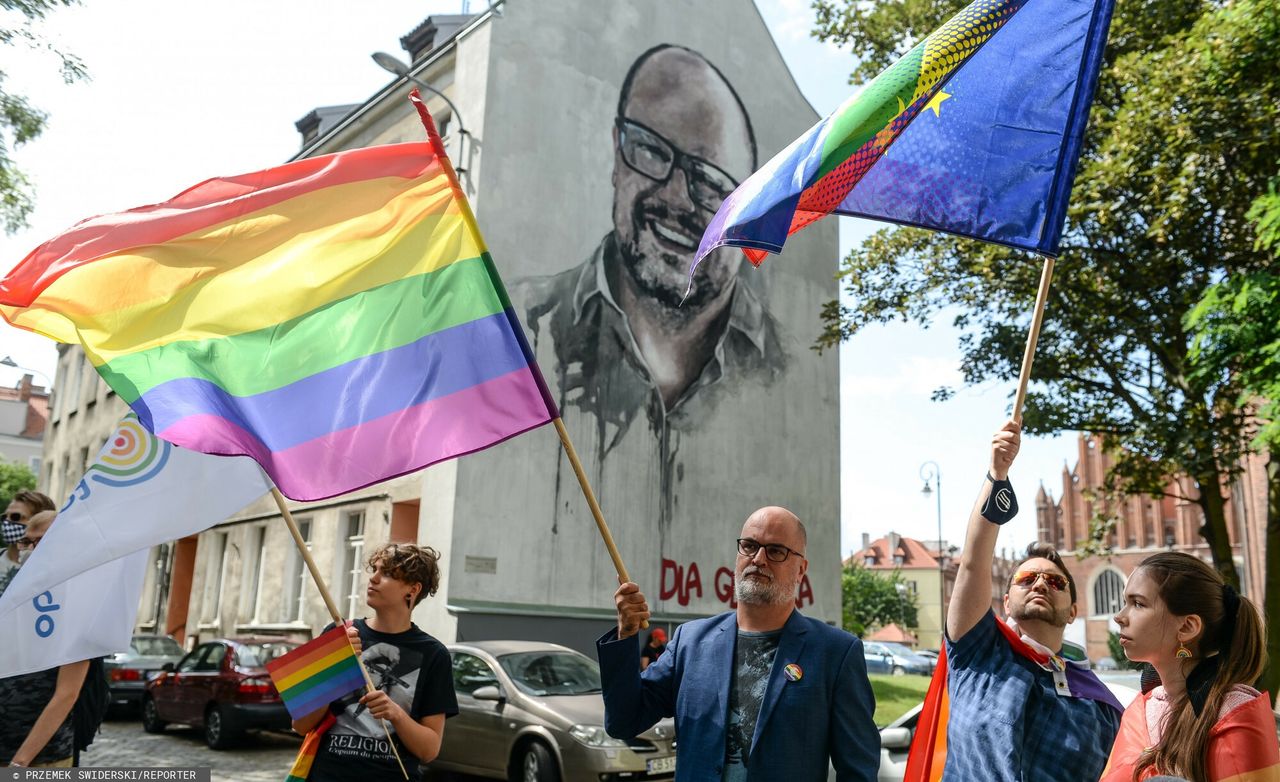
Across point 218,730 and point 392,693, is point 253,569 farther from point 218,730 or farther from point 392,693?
point 392,693

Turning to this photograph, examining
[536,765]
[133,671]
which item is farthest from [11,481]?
[536,765]

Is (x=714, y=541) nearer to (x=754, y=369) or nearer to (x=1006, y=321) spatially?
(x=754, y=369)

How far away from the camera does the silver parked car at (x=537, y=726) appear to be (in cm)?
1070

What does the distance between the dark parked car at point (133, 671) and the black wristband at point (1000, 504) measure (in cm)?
1790

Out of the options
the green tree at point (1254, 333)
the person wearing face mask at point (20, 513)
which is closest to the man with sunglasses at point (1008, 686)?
the person wearing face mask at point (20, 513)

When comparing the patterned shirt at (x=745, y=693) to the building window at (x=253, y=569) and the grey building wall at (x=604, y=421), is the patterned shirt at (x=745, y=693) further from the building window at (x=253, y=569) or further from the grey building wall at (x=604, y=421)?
the building window at (x=253, y=569)

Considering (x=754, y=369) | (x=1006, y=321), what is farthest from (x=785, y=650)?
(x=754, y=369)

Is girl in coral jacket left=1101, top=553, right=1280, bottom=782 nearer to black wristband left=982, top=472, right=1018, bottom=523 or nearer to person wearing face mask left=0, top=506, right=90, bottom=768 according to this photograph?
black wristband left=982, top=472, right=1018, bottom=523

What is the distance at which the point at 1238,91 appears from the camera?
43.2 ft

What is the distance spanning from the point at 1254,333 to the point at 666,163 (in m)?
13.8

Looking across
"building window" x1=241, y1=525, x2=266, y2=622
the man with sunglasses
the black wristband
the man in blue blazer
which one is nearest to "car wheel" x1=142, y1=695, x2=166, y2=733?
"building window" x1=241, y1=525, x2=266, y2=622

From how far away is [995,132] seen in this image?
15.6 feet

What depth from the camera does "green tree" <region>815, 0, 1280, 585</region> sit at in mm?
13320

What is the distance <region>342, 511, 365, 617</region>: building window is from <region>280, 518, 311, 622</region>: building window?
1258 mm
